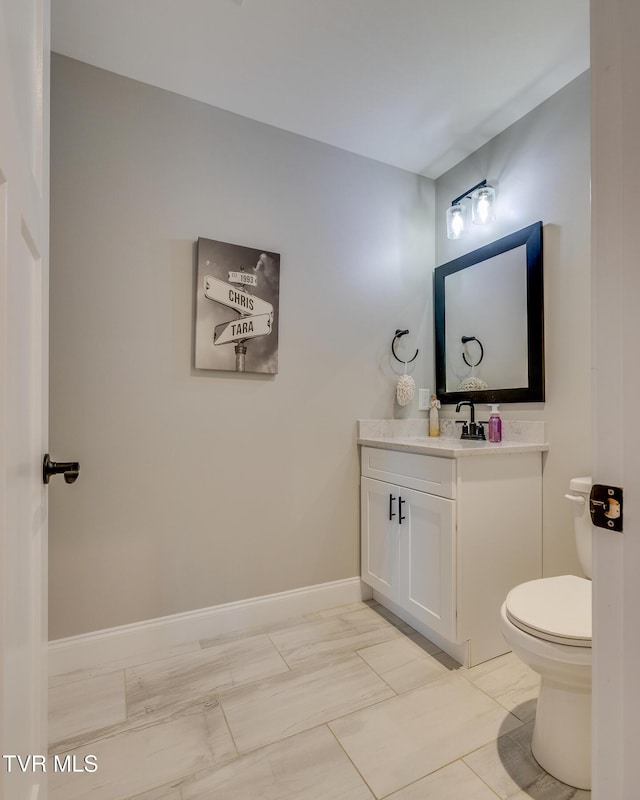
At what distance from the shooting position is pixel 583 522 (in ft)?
5.10

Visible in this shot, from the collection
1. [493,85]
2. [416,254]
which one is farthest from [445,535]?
[493,85]

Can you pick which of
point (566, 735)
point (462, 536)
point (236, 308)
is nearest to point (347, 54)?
point (236, 308)

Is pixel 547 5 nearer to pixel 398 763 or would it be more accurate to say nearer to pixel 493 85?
pixel 493 85

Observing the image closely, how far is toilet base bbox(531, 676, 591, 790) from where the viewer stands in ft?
3.78

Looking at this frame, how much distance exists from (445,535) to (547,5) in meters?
2.05

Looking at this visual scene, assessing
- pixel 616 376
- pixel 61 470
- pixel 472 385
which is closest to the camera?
pixel 616 376

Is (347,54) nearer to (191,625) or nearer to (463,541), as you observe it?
(463,541)

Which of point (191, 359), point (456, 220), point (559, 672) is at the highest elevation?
point (456, 220)

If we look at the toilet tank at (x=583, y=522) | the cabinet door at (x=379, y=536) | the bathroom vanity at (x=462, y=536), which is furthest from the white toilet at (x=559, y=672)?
the cabinet door at (x=379, y=536)

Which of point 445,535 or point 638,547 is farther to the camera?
point 445,535

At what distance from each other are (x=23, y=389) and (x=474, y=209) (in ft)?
7.47

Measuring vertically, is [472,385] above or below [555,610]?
above

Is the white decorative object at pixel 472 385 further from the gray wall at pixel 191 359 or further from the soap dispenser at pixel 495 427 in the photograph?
the gray wall at pixel 191 359

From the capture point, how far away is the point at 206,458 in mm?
1956
